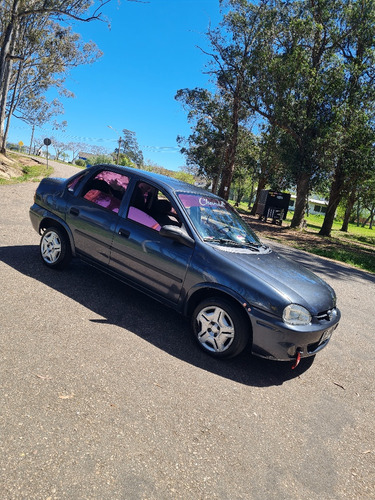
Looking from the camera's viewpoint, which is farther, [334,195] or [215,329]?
[334,195]

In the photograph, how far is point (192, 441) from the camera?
2.42m

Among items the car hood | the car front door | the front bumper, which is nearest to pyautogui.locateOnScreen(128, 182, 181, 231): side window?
the car front door

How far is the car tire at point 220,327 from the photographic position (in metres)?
3.35

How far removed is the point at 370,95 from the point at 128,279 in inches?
748

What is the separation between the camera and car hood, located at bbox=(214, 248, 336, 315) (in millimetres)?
3340

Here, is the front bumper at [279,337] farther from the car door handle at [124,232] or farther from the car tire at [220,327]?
the car door handle at [124,232]

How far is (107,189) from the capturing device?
4629 mm

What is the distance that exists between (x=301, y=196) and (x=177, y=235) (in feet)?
61.3

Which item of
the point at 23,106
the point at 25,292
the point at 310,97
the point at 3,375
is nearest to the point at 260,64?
the point at 310,97

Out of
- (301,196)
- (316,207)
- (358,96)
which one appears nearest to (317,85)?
(358,96)

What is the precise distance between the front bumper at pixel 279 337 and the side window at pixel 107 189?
7.54ft

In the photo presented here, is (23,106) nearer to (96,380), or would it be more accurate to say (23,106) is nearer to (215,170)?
(215,170)

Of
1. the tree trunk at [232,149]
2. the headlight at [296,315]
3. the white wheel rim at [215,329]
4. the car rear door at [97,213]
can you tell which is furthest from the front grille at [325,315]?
the tree trunk at [232,149]

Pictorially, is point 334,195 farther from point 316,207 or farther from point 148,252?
point 316,207
